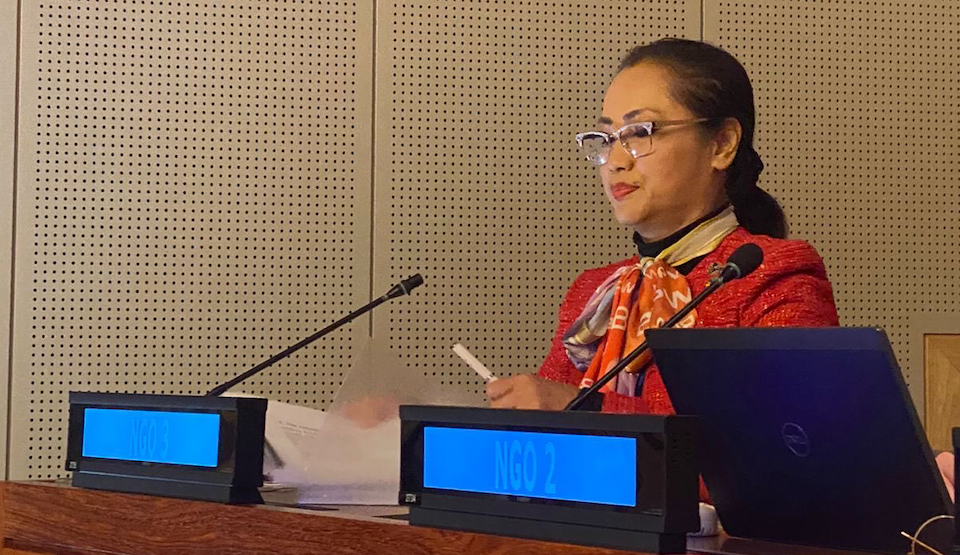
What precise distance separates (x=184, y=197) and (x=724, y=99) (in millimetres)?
1489

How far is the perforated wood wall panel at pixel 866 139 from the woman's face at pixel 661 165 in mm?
1219

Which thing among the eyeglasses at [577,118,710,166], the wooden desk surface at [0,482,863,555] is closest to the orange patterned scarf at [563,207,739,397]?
the eyeglasses at [577,118,710,166]

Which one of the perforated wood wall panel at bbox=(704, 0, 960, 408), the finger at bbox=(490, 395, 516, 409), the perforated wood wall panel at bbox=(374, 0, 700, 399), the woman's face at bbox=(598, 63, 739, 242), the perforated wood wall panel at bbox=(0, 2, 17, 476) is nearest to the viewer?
the finger at bbox=(490, 395, 516, 409)

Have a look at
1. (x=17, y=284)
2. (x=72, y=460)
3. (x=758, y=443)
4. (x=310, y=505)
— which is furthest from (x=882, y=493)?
(x=17, y=284)

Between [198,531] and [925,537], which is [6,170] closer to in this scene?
[198,531]

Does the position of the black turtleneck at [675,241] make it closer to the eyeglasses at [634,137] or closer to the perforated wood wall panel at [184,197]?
the eyeglasses at [634,137]

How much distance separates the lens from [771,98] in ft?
11.5

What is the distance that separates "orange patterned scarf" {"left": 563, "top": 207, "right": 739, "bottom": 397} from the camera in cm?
216

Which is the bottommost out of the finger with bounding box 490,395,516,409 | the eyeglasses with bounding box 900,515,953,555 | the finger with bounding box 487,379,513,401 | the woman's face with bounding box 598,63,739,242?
the eyeglasses with bounding box 900,515,953,555

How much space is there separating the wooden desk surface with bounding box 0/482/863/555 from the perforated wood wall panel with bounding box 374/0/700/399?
163 cm

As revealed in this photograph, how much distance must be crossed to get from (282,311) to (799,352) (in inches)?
90.5

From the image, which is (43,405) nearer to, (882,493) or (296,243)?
(296,243)

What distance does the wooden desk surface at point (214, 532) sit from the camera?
1.14m

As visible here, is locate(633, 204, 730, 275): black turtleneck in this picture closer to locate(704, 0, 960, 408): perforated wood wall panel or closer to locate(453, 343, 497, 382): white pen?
locate(453, 343, 497, 382): white pen
